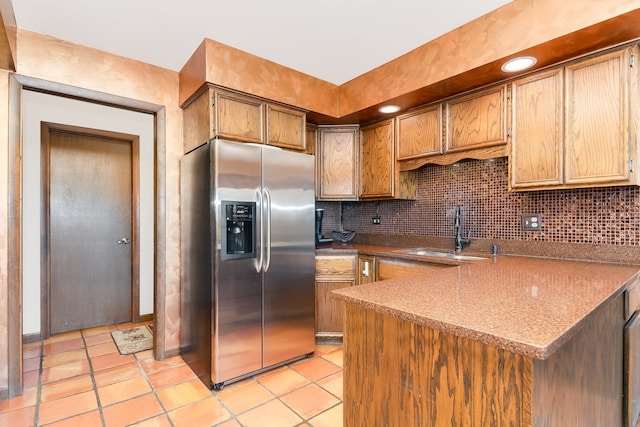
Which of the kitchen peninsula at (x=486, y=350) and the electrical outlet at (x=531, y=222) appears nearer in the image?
the kitchen peninsula at (x=486, y=350)

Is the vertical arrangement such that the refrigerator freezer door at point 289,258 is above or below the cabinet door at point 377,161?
below

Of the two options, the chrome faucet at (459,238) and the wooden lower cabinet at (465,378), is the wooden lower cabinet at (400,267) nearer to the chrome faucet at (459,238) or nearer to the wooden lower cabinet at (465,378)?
the chrome faucet at (459,238)

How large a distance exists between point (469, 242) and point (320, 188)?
1.45 metres

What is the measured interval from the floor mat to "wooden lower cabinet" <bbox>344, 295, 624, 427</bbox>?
7.73ft

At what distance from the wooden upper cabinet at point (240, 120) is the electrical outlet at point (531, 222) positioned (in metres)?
1.79

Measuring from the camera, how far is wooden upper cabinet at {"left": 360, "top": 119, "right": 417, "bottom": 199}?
2.99 m

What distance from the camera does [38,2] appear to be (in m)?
1.86

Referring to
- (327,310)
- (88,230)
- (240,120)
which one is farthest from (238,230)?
(88,230)

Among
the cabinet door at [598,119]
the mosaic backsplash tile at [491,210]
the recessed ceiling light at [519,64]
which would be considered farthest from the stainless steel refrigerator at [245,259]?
the cabinet door at [598,119]

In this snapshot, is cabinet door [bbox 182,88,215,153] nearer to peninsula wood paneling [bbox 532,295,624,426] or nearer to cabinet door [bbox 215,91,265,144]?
cabinet door [bbox 215,91,265,144]

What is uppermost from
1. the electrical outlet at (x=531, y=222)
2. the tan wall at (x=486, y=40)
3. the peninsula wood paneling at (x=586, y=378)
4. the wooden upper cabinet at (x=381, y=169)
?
the tan wall at (x=486, y=40)

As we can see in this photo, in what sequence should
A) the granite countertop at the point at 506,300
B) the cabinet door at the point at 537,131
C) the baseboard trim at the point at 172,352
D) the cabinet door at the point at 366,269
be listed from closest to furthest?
the granite countertop at the point at 506,300
the cabinet door at the point at 537,131
the baseboard trim at the point at 172,352
the cabinet door at the point at 366,269

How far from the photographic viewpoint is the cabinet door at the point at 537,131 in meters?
2.01

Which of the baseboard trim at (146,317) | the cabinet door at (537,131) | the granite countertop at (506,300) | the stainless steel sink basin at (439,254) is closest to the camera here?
the granite countertop at (506,300)
